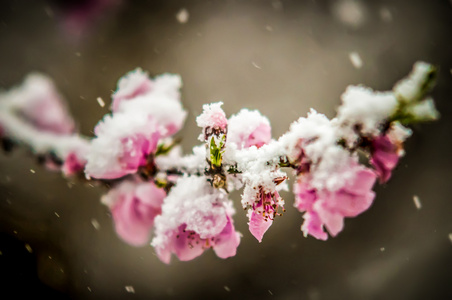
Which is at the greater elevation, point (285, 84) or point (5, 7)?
point (5, 7)

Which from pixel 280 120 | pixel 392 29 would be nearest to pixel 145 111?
pixel 280 120

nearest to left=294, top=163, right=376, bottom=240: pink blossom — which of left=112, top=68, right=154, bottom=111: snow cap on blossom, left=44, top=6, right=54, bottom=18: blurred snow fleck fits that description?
left=112, top=68, right=154, bottom=111: snow cap on blossom

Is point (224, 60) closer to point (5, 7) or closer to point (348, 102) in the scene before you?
point (5, 7)

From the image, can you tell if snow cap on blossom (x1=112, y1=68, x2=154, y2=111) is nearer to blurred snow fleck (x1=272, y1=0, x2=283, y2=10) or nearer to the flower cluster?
the flower cluster

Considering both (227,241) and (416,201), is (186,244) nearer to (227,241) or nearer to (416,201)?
(227,241)

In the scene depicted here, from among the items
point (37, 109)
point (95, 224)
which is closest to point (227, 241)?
point (37, 109)

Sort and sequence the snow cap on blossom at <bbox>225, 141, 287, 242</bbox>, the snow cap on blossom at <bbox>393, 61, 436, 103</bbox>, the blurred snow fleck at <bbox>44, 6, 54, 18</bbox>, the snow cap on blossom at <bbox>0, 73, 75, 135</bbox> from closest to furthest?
the snow cap on blossom at <bbox>393, 61, 436, 103</bbox>, the snow cap on blossom at <bbox>225, 141, 287, 242</bbox>, the snow cap on blossom at <bbox>0, 73, 75, 135</bbox>, the blurred snow fleck at <bbox>44, 6, 54, 18</bbox>

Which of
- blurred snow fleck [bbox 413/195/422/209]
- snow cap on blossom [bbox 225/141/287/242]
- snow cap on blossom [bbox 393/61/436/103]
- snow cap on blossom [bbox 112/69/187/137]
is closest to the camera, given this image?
snow cap on blossom [bbox 393/61/436/103]
